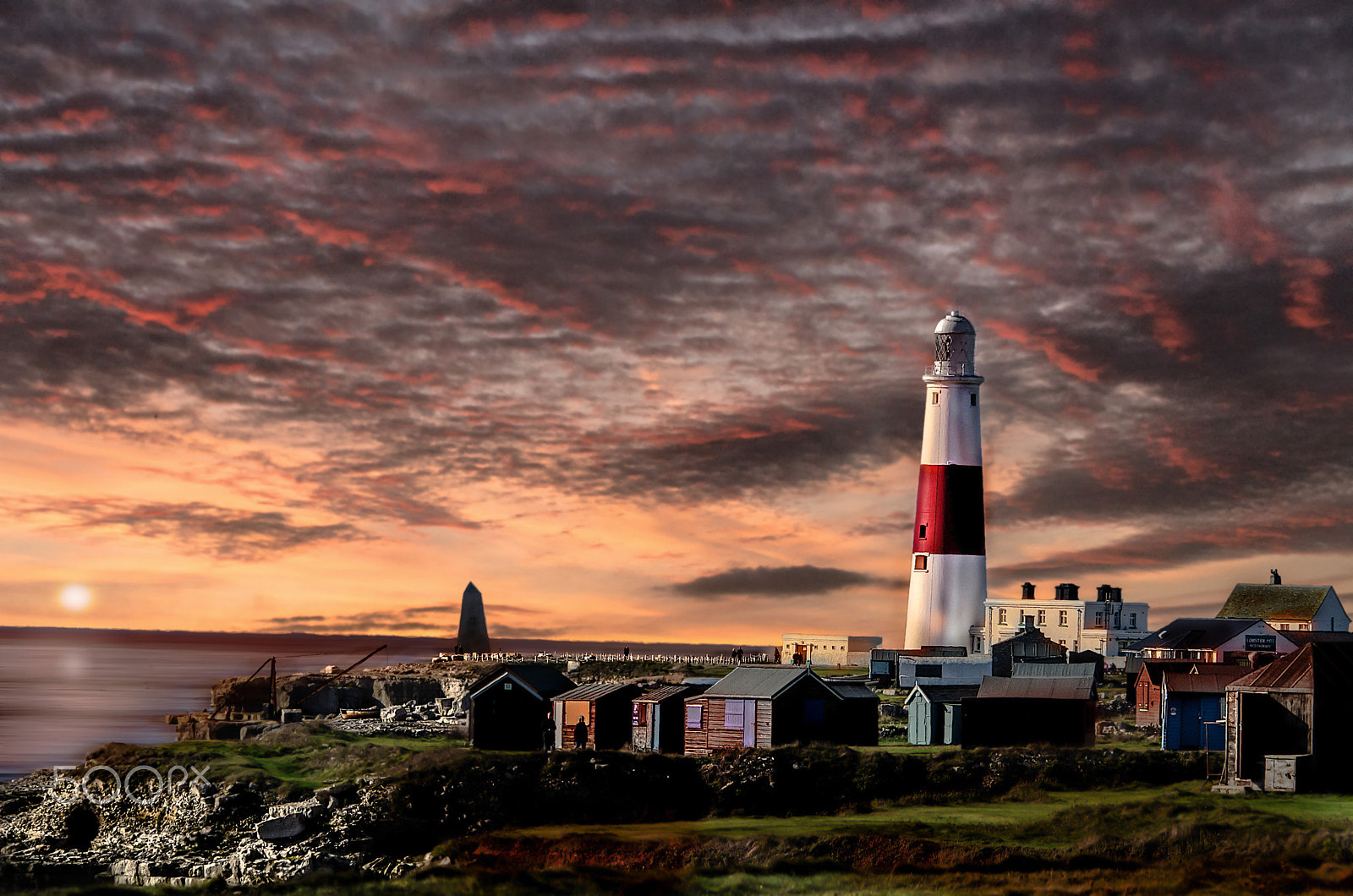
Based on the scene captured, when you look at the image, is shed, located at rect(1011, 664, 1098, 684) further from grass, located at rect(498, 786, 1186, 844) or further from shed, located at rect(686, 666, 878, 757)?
grass, located at rect(498, 786, 1186, 844)

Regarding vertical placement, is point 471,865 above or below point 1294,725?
below

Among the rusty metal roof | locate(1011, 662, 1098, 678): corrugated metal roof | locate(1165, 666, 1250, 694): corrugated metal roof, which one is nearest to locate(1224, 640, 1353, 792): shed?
the rusty metal roof

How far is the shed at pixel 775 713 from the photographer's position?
49.7 m

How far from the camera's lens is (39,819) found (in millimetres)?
44594

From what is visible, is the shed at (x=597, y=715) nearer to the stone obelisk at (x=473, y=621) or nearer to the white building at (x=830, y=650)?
the white building at (x=830, y=650)

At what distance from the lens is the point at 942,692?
182ft

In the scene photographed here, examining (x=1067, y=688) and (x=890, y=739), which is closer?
(x=1067, y=688)

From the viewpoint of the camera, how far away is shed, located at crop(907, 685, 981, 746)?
54.3 metres

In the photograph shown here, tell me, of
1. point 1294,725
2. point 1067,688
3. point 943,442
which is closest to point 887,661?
point 943,442

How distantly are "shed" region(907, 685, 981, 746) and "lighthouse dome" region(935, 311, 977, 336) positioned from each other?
71.4 ft

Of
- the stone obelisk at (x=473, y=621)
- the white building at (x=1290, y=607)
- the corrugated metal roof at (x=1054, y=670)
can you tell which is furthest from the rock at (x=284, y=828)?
the stone obelisk at (x=473, y=621)

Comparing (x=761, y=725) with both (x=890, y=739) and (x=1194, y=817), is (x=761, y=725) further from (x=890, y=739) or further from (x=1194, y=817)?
(x=1194, y=817)

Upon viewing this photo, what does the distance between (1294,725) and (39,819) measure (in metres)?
40.3

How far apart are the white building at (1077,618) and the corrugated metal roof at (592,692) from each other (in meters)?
32.9
